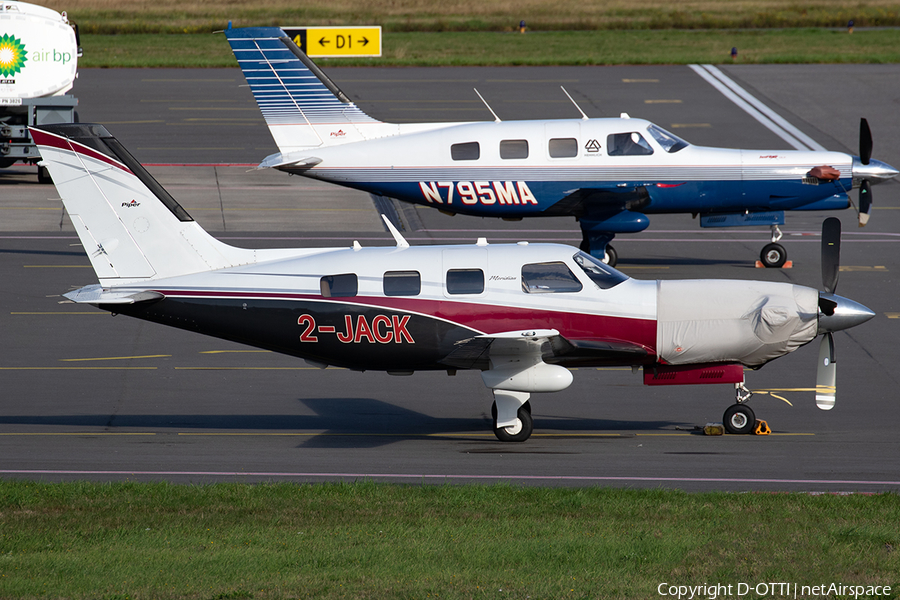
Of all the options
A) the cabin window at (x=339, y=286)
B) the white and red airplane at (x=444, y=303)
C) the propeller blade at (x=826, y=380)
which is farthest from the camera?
the cabin window at (x=339, y=286)

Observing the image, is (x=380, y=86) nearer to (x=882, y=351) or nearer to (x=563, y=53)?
(x=563, y=53)

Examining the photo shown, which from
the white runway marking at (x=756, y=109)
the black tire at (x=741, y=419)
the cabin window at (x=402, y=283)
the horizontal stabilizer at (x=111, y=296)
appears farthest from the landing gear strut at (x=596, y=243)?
the white runway marking at (x=756, y=109)

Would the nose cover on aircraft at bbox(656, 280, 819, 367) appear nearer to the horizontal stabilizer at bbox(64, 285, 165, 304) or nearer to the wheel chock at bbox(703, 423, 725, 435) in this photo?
the wheel chock at bbox(703, 423, 725, 435)

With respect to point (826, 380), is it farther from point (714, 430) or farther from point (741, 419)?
point (714, 430)

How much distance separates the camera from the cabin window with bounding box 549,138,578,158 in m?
25.5

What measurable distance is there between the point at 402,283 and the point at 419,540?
5038 mm

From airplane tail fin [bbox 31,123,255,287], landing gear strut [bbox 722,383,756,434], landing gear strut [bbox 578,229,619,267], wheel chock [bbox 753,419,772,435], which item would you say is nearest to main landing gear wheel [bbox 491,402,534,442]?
landing gear strut [bbox 722,383,756,434]

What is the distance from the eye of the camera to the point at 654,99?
154ft

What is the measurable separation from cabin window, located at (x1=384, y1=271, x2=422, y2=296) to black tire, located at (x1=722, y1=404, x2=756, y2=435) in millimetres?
5031

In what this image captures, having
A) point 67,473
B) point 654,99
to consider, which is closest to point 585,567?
point 67,473

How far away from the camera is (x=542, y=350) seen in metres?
15.5

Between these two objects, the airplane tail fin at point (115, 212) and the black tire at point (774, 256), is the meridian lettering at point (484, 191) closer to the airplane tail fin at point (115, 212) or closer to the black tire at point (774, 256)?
the black tire at point (774, 256)

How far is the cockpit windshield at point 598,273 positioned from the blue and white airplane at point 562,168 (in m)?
9.77

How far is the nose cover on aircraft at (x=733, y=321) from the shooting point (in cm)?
1546
